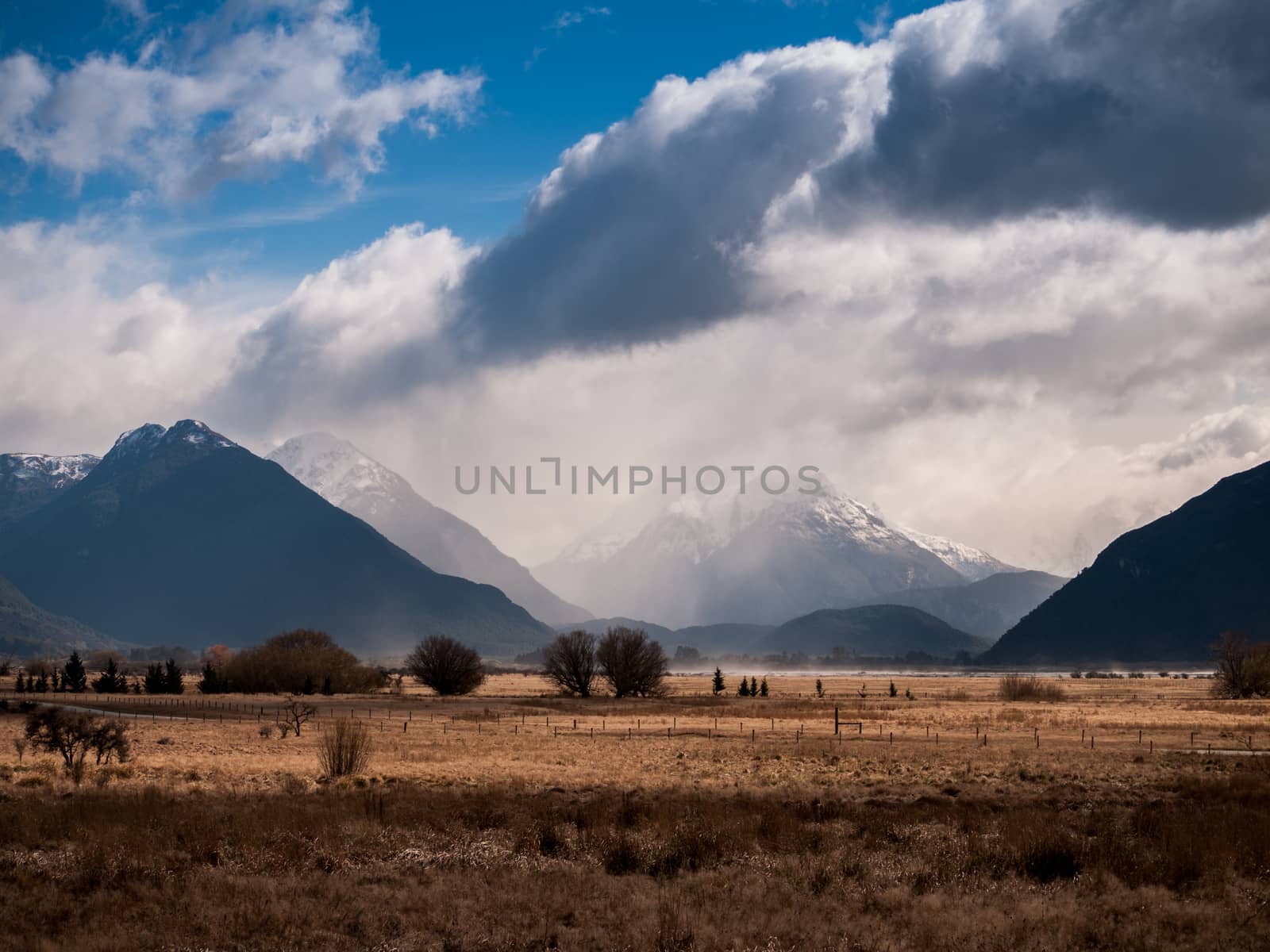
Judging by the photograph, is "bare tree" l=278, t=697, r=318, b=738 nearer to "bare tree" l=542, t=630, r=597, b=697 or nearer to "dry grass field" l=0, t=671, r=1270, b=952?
"dry grass field" l=0, t=671, r=1270, b=952

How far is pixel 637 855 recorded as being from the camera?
22578 millimetres

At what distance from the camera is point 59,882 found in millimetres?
19531

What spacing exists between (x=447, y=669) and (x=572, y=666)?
1715 centimetres

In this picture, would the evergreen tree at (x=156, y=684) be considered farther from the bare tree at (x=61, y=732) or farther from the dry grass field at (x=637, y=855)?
the bare tree at (x=61, y=732)

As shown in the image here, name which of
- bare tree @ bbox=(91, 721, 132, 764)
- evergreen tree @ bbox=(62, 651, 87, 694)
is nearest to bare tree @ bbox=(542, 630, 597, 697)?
evergreen tree @ bbox=(62, 651, 87, 694)

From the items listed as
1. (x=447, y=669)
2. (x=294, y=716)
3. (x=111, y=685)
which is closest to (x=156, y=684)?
(x=111, y=685)

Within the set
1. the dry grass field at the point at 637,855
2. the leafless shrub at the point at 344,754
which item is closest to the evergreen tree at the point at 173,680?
the dry grass field at the point at 637,855

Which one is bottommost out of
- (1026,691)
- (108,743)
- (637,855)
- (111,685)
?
(1026,691)

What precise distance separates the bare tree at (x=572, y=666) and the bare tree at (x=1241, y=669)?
7806cm

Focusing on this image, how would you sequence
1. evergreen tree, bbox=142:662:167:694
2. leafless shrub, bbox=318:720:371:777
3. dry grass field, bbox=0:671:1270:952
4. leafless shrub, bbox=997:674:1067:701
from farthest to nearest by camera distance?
evergreen tree, bbox=142:662:167:694 → leafless shrub, bbox=997:674:1067:701 → leafless shrub, bbox=318:720:371:777 → dry grass field, bbox=0:671:1270:952

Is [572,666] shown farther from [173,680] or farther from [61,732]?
[61,732]

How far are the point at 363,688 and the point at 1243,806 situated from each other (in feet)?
424

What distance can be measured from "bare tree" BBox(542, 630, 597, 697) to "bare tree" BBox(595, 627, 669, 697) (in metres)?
1.64

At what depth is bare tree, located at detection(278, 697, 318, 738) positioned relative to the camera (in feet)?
232
